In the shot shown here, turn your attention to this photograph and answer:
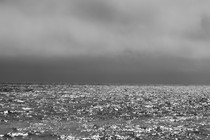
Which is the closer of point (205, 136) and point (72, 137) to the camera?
point (72, 137)

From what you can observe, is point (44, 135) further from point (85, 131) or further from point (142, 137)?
point (142, 137)

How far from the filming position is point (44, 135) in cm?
5812

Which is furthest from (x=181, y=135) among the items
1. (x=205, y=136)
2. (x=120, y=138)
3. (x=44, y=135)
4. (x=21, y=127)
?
(x=21, y=127)

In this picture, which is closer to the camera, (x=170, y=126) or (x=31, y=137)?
(x=31, y=137)

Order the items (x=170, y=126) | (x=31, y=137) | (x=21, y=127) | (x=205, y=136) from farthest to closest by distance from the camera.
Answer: (x=170, y=126)
(x=21, y=127)
(x=205, y=136)
(x=31, y=137)

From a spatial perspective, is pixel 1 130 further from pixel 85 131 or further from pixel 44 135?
pixel 85 131

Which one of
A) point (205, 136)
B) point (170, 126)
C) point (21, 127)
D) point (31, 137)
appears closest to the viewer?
point (31, 137)

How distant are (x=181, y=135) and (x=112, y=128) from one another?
12977 millimetres

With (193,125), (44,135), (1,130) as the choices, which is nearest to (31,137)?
(44,135)

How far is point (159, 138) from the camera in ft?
193

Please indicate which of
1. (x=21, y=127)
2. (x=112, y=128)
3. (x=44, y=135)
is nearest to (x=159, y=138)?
(x=112, y=128)

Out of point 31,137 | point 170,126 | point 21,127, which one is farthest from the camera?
point 170,126

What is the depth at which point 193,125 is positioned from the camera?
2953 inches

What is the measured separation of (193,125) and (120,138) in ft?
75.2
